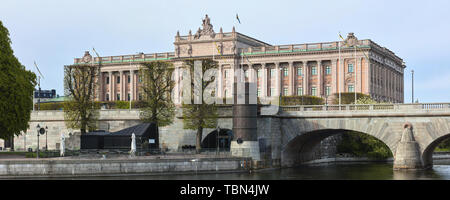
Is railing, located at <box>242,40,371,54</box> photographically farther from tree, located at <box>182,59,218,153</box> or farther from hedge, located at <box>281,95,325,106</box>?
tree, located at <box>182,59,218,153</box>

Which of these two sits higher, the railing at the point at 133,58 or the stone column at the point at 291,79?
the railing at the point at 133,58

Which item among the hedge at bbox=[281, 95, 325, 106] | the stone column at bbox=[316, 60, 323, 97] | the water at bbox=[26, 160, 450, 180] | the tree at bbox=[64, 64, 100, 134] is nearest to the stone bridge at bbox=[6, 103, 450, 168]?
the water at bbox=[26, 160, 450, 180]

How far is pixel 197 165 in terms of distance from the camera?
6462 cm

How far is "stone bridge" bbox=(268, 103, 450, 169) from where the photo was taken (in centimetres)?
6794

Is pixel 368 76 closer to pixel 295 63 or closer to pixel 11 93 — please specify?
pixel 295 63

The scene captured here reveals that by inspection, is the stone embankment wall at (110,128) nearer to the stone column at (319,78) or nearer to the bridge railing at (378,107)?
the bridge railing at (378,107)

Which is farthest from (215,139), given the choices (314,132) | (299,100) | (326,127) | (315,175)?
(299,100)

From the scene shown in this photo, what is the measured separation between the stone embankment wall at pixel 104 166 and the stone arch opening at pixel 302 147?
1348 centimetres

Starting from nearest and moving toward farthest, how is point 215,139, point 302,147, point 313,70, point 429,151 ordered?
point 429,151
point 215,139
point 302,147
point 313,70

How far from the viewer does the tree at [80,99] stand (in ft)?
275

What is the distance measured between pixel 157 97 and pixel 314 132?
19632mm

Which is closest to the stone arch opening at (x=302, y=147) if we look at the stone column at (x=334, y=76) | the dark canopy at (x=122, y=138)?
the dark canopy at (x=122, y=138)

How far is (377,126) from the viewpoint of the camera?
2790 inches
